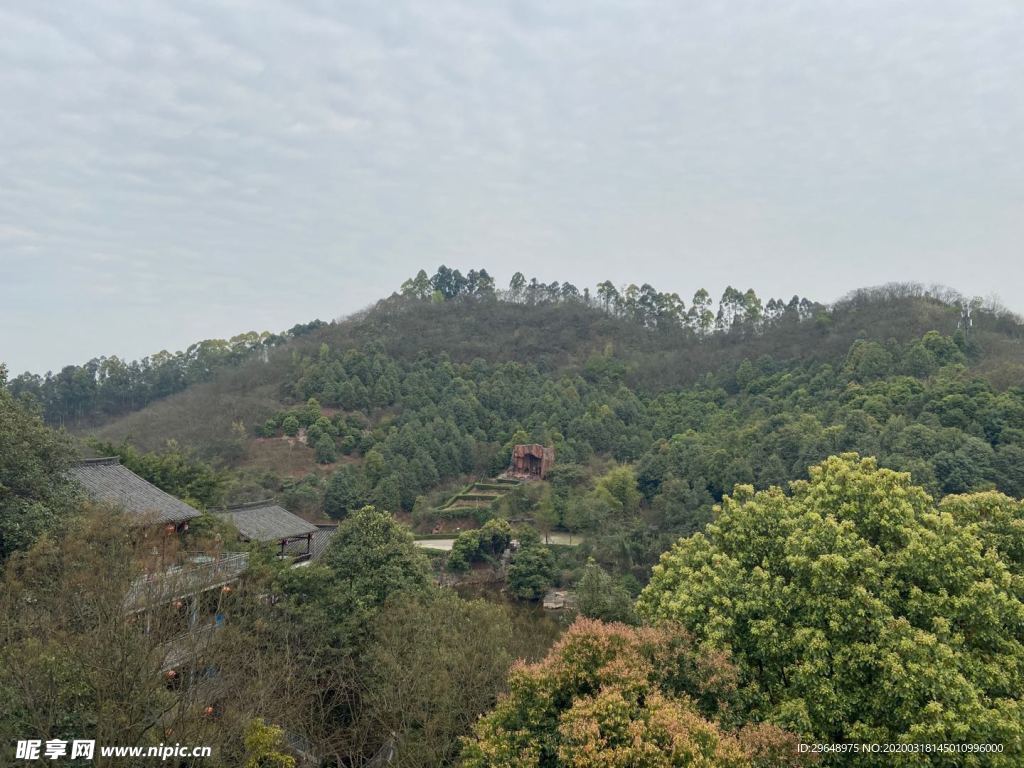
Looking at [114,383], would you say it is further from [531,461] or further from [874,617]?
[874,617]

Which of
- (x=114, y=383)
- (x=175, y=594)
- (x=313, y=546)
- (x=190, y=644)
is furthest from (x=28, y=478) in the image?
(x=114, y=383)

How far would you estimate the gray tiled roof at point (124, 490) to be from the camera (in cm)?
1501

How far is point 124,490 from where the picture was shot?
1559cm

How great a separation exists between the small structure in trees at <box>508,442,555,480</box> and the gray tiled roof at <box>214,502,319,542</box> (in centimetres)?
2253

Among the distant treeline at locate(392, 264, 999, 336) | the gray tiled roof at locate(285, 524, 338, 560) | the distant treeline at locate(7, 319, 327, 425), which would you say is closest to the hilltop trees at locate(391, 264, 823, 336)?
the distant treeline at locate(392, 264, 999, 336)

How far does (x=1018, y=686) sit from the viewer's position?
741 centimetres

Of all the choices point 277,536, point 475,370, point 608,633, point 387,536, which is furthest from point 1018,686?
point 475,370

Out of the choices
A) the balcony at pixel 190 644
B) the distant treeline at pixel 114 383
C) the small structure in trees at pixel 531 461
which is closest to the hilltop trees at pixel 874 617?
the balcony at pixel 190 644

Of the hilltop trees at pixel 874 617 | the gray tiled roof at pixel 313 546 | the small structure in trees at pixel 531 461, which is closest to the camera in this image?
the hilltop trees at pixel 874 617

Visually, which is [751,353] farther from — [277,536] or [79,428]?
[79,428]

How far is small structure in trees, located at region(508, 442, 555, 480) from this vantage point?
40.7m

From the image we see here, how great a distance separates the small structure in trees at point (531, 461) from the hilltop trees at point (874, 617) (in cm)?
3127

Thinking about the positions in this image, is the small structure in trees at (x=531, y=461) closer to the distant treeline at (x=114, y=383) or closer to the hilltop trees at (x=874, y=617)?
the hilltop trees at (x=874, y=617)

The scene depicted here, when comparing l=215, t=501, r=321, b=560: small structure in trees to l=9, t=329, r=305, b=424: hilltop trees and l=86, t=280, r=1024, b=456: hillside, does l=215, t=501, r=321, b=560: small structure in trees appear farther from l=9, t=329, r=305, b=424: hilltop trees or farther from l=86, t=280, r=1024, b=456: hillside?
l=9, t=329, r=305, b=424: hilltop trees
